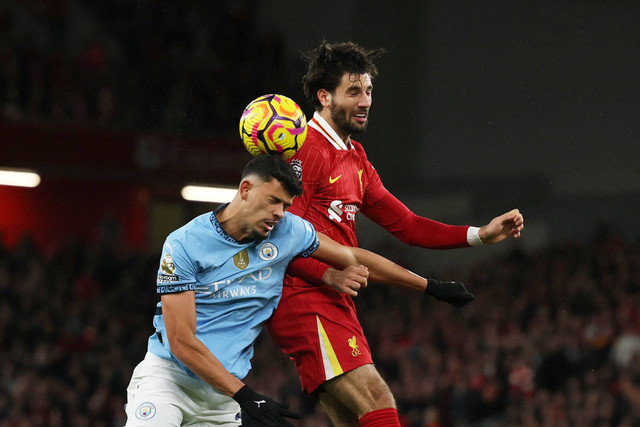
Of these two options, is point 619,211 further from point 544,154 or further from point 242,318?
point 242,318

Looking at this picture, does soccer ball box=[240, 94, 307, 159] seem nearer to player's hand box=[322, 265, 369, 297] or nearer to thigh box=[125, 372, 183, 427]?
player's hand box=[322, 265, 369, 297]

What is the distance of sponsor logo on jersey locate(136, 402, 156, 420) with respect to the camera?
3984mm

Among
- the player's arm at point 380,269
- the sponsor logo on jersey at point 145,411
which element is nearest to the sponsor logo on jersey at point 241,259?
the player's arm at point 380,269

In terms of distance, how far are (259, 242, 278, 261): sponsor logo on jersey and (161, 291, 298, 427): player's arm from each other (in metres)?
0.40

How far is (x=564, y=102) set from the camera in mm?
18547

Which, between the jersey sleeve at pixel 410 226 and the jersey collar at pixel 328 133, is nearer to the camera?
the jersey collar at pixel 328 133

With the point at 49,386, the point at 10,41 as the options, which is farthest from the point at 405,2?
the point at 49,386

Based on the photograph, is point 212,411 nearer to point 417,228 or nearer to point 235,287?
point 235,287

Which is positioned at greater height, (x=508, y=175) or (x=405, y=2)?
(x=405, y=2)

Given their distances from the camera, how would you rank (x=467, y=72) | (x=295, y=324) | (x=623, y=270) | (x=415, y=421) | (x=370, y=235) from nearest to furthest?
(x=295, y=324)
(x=415, y=421)
(x=623, y=270)
(x=370, y=235)
(x=467, y=72)

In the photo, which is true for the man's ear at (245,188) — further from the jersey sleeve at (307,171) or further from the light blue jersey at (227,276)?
the jersey sleeve at (307,171)

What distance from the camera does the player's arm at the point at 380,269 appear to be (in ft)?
14.4

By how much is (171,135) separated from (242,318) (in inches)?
474

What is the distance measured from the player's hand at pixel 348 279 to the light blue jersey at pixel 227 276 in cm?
18
